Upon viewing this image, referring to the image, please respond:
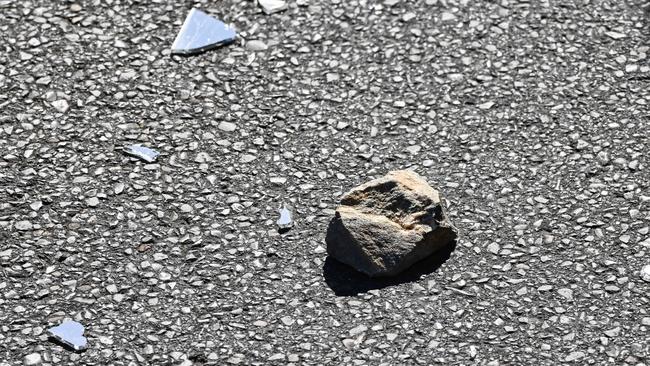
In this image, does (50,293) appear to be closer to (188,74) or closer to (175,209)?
(175,209)

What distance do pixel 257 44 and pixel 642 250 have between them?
1.74 m

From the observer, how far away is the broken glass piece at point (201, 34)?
4.53m

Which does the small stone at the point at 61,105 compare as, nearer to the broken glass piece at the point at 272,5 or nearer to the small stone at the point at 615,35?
the broken glass piece at the point at 272,5

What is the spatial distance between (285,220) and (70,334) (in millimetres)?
808

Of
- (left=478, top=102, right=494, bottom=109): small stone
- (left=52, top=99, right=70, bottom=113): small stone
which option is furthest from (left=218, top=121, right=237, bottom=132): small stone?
(left=478, top=102, right=494, bottom=109): small stone

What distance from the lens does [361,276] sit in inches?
143

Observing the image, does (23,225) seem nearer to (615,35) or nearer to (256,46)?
(256,46)

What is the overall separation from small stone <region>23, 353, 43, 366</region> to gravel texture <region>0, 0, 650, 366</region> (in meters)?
0.01

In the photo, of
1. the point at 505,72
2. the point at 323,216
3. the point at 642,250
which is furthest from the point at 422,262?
the point at 505,72

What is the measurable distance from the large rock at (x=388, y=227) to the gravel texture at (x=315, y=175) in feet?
0.22

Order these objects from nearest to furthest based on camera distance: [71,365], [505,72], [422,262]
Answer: [71,365]
[422,262]
[505,72]

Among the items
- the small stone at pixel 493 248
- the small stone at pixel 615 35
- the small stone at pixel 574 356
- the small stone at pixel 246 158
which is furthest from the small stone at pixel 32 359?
the small stone at pixel 615 35

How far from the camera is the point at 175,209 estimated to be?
12.7 ft

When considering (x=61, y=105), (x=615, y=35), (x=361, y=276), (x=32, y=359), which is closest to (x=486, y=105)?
(x=615, y=35)
